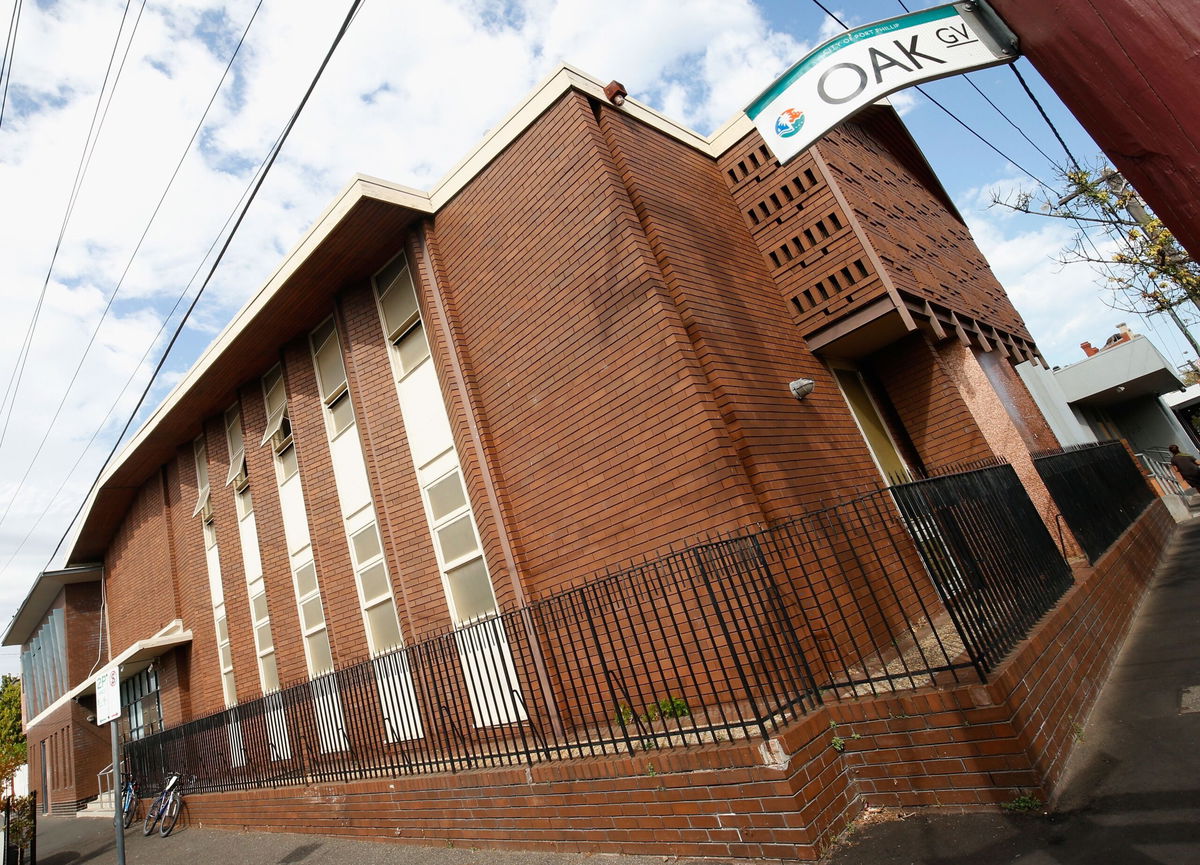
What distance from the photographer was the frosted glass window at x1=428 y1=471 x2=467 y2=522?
8367mm

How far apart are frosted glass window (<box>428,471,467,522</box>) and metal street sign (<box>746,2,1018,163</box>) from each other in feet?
20.8

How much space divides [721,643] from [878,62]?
167 inches

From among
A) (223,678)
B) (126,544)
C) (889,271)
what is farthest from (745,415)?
(126,544)

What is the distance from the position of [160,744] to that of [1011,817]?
14806 mm

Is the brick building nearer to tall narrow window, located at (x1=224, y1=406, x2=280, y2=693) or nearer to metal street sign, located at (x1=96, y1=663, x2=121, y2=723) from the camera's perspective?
tall narrow window, located at (x1=224, y1=406, x2=280, y2=693)

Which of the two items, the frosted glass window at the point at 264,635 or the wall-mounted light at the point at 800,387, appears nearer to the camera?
the wall-mounted light at the point at 800,387

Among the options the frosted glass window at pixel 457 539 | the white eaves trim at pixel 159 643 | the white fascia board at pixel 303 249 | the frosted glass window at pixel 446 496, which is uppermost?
the white fascia board at pixel 303 249

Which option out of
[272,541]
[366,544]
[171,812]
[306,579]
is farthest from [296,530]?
[171,812]

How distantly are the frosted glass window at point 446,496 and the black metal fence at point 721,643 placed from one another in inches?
82.7

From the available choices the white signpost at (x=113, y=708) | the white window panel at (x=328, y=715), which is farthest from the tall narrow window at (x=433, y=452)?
the white signpost at (x=113, y=708)

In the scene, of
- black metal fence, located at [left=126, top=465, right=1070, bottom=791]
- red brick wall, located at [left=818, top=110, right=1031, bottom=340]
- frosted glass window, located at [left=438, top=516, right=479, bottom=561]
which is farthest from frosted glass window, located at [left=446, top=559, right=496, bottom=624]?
red brick wall, located at [left=818, top=110, right=1031, bottom=340]

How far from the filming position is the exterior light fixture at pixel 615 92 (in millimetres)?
7660

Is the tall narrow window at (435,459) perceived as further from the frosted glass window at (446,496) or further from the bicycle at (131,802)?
the bicycle at (131,802)

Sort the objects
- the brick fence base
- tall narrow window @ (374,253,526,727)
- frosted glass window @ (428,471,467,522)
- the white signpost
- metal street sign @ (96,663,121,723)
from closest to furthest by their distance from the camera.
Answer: the brick fence base, the white signpost, metal street sign @ (96,663,121,723), tall narrow window @ (374,253,526,727), frosted glass window @ (428,471,467,522)
